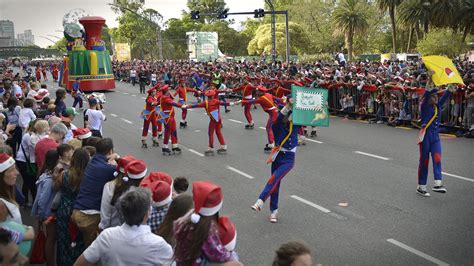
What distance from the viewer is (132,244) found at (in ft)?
11.2

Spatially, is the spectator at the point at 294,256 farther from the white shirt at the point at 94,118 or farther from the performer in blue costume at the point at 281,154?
the white shirt at the point at 94,118

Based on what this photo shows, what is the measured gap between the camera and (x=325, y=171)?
11.1m

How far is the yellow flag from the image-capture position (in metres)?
7.97

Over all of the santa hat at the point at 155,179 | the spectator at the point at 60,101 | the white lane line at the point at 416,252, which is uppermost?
the spectator at the point at 60,101

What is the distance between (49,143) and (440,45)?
3684 centimetres

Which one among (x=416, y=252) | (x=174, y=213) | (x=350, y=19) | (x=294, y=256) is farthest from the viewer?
(x=350, y=19)

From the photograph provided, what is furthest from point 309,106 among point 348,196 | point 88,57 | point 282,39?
point 282,39

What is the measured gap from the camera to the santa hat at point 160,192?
14.0 feet

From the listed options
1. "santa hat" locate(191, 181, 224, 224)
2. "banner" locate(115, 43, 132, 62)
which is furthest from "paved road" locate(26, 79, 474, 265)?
"banner" locate(115, 43, 132, 62)

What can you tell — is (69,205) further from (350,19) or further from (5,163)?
(350,19)

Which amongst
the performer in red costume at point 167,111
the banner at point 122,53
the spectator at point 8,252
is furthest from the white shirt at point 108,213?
the banner at point 122,53

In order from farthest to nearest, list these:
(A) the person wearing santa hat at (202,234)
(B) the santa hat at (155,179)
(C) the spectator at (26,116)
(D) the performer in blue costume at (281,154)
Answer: (C) the spectator at (26,116), (D) the performer in blue costume at (281,154), (B) the santa hat at (155,179), (A) the person wearing santa hat at (202,234)

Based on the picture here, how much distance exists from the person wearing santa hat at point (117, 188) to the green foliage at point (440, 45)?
37.1 meters

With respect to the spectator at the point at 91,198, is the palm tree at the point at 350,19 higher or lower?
higher
